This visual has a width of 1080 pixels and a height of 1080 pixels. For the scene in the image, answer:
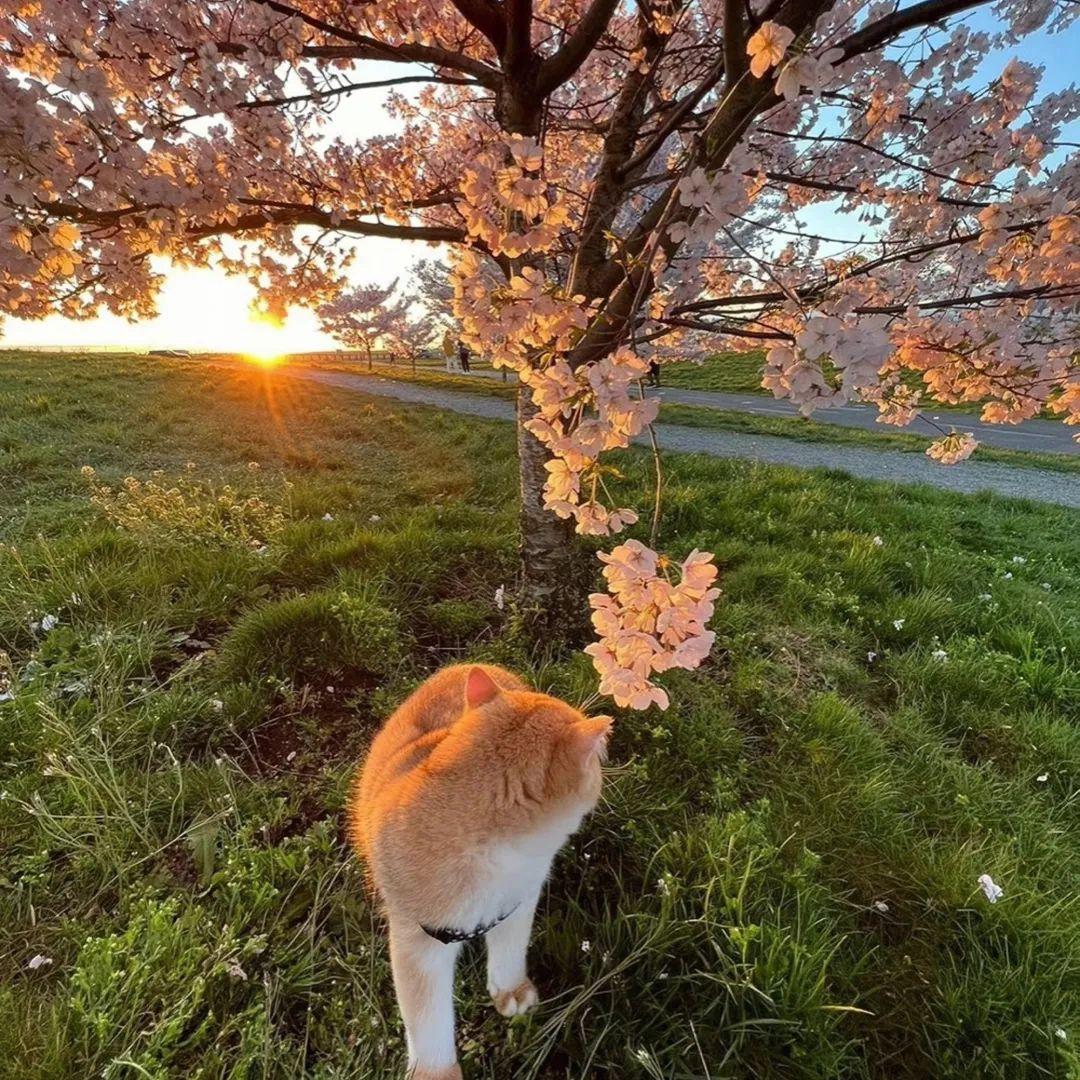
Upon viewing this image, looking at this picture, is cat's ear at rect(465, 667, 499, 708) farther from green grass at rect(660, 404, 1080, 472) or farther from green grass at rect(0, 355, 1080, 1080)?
green grass at rect(660, 404, 1080, 472)

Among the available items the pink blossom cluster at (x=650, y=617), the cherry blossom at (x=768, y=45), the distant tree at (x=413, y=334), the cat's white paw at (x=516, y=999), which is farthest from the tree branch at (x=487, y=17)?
the distant tree at (x=413, y=334)

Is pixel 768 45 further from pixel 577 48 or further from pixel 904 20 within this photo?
pixel 577 48

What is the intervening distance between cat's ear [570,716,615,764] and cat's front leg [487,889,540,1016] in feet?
2.34

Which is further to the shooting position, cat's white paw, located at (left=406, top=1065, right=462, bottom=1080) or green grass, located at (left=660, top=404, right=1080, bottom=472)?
green grass, located at (left=660, top=404, right=1080, bottom=472)

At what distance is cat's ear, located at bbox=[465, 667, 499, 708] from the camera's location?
1.65 metres

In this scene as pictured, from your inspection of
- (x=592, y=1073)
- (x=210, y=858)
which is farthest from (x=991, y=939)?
(x=210, y=858)

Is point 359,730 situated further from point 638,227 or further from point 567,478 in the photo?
point 638,227

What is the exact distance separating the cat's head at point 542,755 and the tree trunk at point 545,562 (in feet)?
6.76

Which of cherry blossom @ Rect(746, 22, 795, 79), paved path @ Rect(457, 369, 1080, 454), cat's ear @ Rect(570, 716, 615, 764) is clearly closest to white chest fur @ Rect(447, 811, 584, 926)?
cat's ear @ Rect(570, 716, 615, 764)

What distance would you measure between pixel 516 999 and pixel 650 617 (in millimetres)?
1442

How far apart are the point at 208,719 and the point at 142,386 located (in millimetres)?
13179

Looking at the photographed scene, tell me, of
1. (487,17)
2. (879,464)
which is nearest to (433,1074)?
(487,17)

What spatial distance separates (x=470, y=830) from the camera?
142cm

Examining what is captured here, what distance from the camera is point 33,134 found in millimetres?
1707
